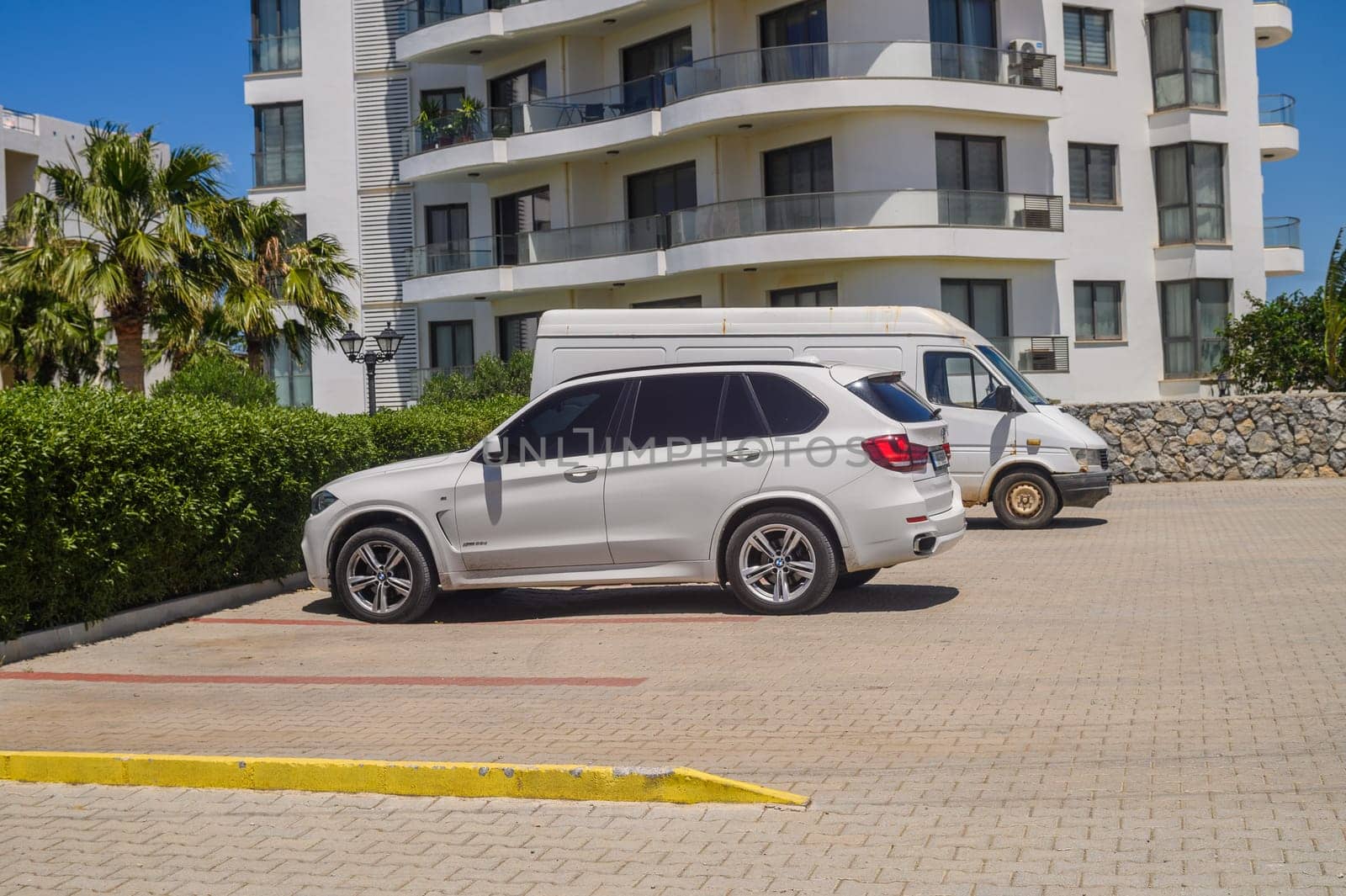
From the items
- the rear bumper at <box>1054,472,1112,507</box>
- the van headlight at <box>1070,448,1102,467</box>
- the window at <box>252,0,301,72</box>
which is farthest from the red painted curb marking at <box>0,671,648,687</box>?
the window at <box>252,0,301,72</box>

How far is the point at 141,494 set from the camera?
11172 millimetres

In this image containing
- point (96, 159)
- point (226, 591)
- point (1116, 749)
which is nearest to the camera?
point (1116, 749)

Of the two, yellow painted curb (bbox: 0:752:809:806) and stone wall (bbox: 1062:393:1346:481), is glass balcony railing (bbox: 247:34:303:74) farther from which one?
yellow painted curb (bbox: 0:752:809:806)

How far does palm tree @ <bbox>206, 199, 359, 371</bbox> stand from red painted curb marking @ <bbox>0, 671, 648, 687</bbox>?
16.7 m

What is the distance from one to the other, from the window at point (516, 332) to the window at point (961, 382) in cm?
2109

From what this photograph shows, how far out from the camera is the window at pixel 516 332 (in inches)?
1513

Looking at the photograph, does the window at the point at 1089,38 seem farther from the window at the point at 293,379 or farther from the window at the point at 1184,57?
the window at the point at 293,379

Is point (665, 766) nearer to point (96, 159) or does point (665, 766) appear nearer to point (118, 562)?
point (118, 562)

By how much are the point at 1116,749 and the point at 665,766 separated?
6.82 ft

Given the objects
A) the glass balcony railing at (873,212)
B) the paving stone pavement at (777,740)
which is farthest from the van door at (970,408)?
the glass balcony railing at (873,212)

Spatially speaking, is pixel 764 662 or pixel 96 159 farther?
pixel 96 159

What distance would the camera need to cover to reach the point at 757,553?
1096cm

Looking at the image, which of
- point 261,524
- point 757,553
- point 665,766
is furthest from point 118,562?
point 665,766

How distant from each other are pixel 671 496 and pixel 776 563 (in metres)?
0.95
